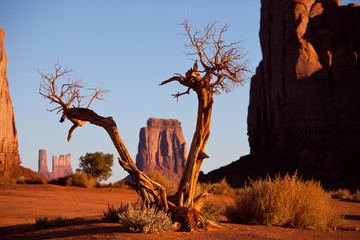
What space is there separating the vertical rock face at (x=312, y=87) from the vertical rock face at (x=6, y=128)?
27.9 meters

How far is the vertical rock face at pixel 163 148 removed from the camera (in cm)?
12219

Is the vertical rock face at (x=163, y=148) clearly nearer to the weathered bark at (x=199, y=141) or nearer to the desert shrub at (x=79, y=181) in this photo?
the desert shrub at (x=79, y=181)

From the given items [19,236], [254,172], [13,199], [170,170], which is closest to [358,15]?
[254,172]

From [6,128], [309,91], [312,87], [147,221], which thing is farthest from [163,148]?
[147,221]

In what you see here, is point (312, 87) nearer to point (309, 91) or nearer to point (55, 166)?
point (309, 91)

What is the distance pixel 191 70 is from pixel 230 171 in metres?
39.6

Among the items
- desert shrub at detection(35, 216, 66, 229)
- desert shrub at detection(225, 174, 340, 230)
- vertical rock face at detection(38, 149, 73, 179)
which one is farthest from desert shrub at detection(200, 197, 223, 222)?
vertical rock face at detection(38, 149, 73, 179)

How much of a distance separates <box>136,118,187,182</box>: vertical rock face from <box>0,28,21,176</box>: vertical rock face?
79.3 meters

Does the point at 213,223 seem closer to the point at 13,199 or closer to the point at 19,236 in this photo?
Answer: the point at 19,236

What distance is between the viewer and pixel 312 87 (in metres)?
43.0

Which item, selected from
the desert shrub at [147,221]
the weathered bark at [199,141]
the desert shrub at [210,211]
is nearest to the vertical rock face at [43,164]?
the desert shrub at [210,211]

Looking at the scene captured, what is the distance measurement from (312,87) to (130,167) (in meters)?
36.7

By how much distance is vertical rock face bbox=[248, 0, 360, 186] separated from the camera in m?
41.0

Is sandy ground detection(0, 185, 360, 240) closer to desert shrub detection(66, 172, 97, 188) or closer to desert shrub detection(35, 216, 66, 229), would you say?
desert shrub detection(35, 216, 66, 229)
